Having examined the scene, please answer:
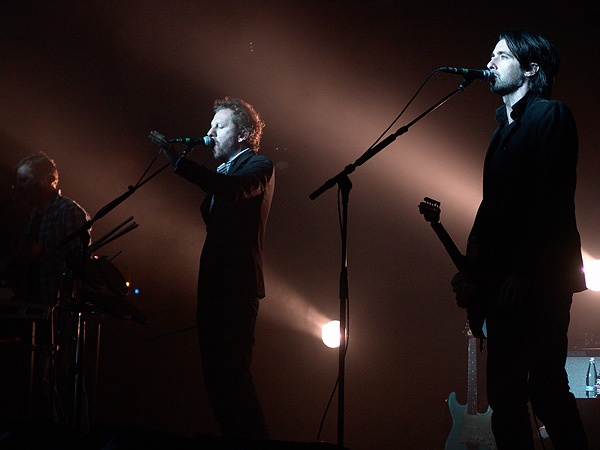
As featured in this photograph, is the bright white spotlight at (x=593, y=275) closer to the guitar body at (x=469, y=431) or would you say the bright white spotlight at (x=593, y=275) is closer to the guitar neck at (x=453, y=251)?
the guitar body at (x=469, y=431)

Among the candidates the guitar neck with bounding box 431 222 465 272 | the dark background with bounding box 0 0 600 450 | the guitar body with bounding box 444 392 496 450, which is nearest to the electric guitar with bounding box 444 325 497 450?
the guitar body with bounding box 444 392 496 450

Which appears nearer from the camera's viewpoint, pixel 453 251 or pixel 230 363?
pixel 453 251

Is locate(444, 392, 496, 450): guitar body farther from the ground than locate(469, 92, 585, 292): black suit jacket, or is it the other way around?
locate(469, 92, 585, 292): black suit jacket

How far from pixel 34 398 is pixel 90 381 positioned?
1.23 metres

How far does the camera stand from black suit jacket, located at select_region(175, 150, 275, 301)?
2.48 m

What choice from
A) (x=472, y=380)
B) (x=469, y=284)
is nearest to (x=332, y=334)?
(x=472, y=380)

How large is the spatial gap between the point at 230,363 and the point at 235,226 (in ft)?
1.97

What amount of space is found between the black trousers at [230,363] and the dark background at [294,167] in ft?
6.57

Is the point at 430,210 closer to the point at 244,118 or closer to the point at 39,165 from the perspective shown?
the point at 244,118

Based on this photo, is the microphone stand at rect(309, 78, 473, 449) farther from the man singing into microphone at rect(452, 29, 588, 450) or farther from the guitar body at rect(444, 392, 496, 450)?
the guitar body at rect(444, 392, 496, 450)

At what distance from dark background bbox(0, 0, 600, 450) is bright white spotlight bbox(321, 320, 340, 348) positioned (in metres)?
0.26

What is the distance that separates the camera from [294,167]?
16.3 feet

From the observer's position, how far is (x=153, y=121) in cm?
484

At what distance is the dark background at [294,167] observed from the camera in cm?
447
